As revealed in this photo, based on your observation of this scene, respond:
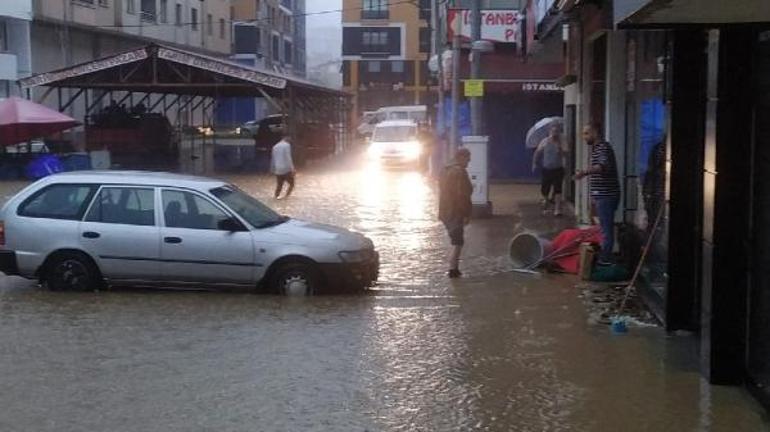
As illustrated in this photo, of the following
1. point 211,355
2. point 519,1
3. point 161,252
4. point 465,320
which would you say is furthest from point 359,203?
point 211,355

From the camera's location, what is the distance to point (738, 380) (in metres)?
7.43

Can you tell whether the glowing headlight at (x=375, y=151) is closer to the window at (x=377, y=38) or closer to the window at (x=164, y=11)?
the window at (x=164, y=11)

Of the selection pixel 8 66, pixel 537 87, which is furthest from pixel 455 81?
pixel 8 66

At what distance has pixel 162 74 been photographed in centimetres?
3875

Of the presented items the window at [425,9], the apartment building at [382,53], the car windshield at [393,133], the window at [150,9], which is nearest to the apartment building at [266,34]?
the apartment building at [382,53]

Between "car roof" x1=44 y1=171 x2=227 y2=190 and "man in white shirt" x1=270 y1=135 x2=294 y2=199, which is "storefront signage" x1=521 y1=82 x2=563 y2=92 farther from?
"car roof" x1=44 y1=171 x2=227 y2=190

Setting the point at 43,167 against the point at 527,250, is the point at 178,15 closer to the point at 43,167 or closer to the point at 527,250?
the point at 43,167

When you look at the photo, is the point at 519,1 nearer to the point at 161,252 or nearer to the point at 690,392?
the point at 161,252

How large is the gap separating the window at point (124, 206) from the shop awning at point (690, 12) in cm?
664

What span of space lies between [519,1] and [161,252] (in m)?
20.4

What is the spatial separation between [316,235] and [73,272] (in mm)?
2837

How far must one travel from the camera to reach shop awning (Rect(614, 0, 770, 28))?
20.1 ft

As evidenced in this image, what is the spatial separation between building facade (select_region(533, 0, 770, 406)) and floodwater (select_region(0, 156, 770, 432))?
1.54 feet

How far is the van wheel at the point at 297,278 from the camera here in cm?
1173
